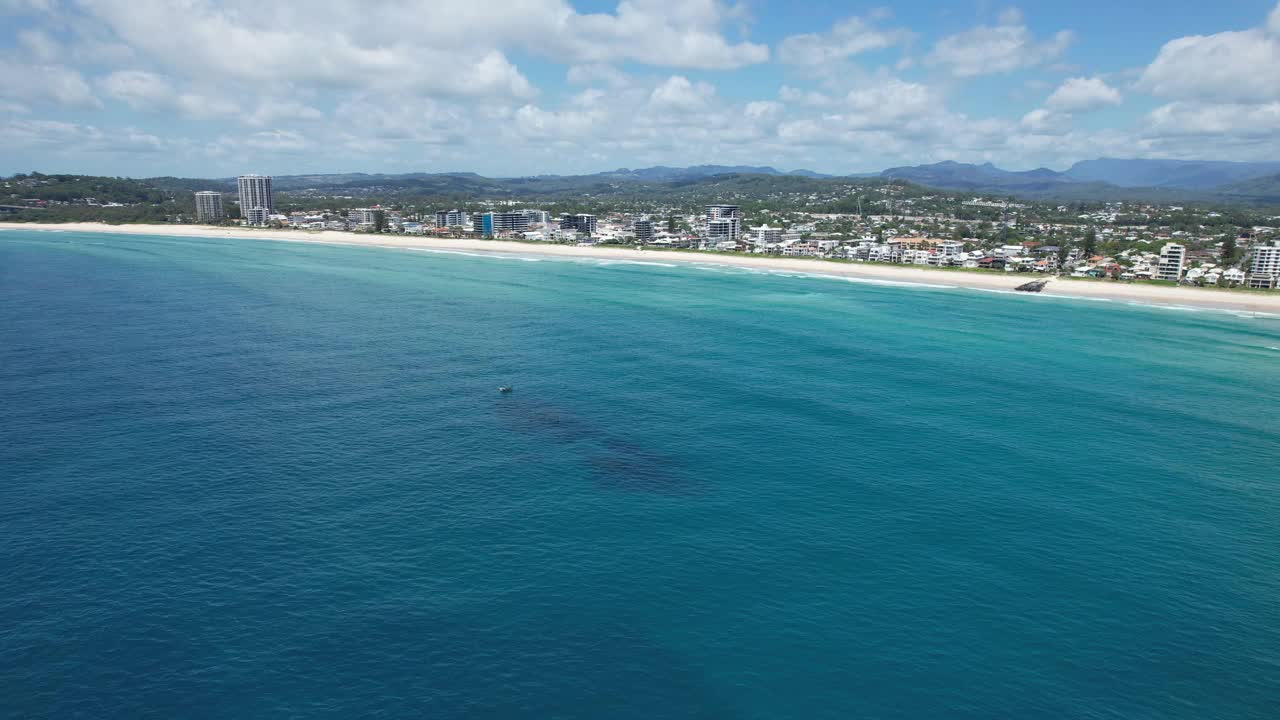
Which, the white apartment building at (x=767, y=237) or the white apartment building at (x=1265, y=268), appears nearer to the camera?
the white apartment building at (x=1265, y=268)

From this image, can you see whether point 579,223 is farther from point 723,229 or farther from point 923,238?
point 923,238

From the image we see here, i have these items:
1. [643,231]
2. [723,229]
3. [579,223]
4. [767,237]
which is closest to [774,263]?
[767,237]

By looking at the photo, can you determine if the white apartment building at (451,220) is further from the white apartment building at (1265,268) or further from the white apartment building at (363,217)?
the white apartment building at (1265,268)

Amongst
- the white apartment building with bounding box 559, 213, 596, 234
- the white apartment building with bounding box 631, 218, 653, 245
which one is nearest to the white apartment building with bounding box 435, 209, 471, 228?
the white apartment building with bounding box 559, 213, 596, 234

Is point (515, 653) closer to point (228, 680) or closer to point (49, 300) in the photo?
point (228, 680)

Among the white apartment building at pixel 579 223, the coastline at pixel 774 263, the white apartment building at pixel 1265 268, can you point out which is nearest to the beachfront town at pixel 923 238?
the white apartment building at pixel 1265 268
